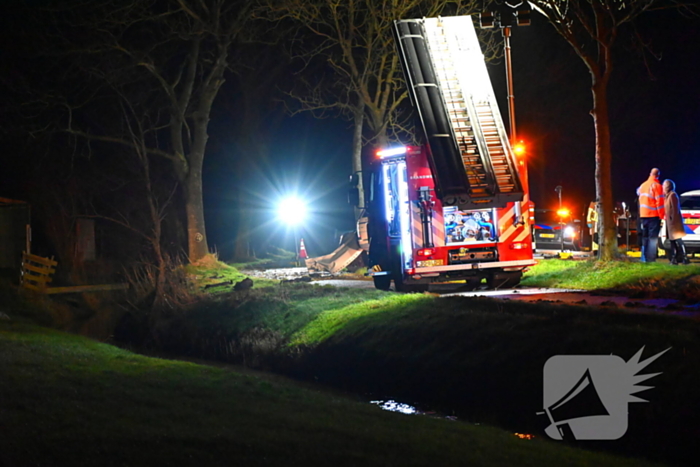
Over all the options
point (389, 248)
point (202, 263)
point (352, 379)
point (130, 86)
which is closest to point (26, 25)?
point (130, 86)

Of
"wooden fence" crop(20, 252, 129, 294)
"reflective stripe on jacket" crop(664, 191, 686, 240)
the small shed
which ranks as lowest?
"wooden fence" crop(20, 252, 129, 294)

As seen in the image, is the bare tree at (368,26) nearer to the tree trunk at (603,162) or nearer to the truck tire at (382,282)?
the tree trunk at (603,162)

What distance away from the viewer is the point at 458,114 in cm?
1489

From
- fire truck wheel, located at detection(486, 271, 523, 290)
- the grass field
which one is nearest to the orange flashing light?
fire truck wheel, located at detection(486, 271, 523, 290)

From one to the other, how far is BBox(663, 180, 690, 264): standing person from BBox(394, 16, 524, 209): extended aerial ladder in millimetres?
4487

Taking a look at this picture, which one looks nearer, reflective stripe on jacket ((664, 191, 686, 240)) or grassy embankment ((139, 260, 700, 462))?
grassy embankment ((139, 260, 700, 462))

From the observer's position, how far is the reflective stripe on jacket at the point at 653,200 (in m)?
17.2

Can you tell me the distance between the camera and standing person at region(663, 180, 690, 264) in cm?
1698

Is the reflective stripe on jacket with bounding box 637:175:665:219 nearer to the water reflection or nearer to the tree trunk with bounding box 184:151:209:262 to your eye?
the water reflection

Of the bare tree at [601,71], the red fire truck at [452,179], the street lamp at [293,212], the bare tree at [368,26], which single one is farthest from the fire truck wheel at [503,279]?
the street lamp at [293,212]

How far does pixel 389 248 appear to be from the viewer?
16.0m

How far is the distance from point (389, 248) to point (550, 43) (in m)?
24.0

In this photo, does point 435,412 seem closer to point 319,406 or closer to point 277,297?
point 319,406

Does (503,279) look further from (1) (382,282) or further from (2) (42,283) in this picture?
(2) (42,283)
